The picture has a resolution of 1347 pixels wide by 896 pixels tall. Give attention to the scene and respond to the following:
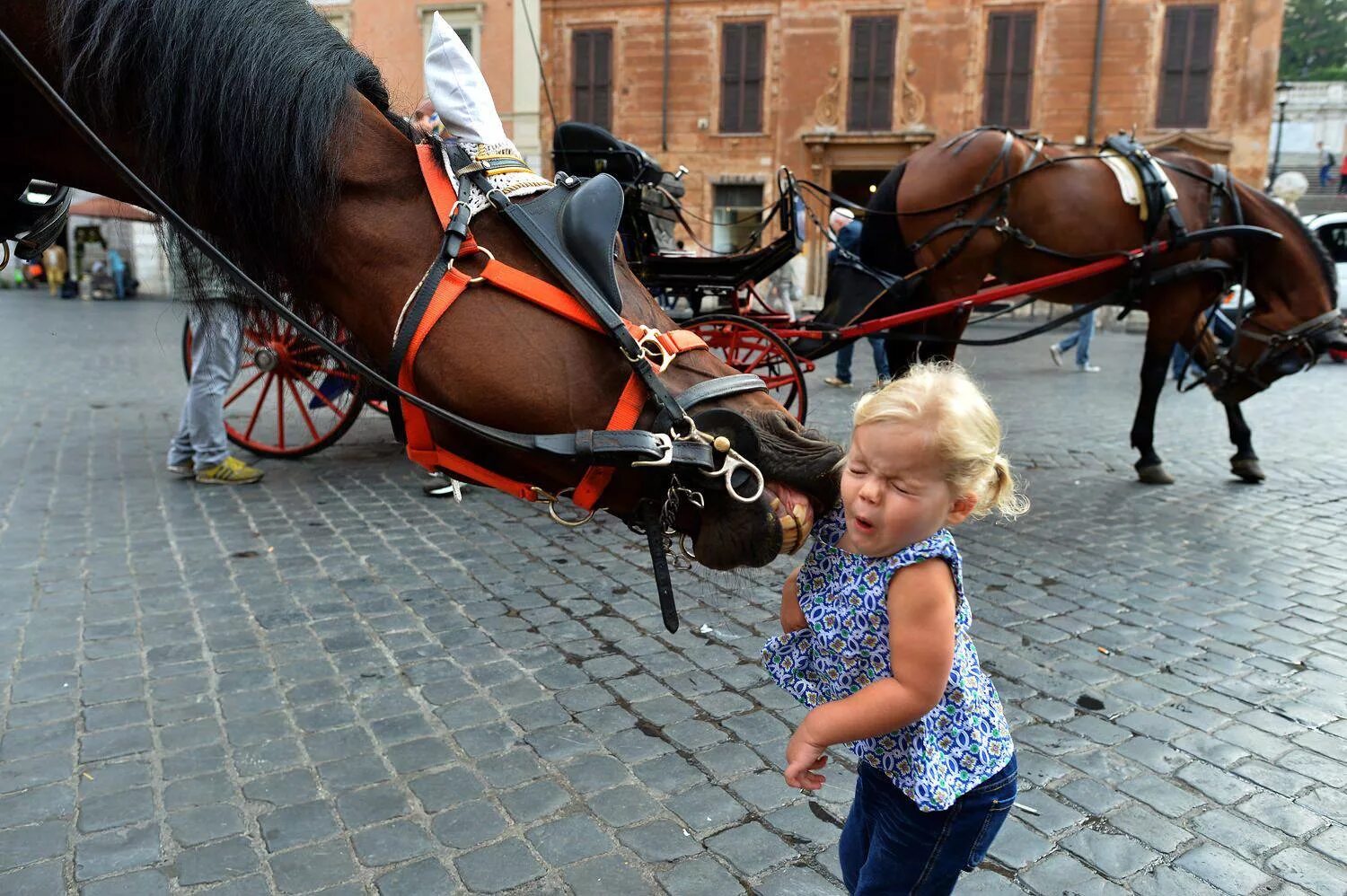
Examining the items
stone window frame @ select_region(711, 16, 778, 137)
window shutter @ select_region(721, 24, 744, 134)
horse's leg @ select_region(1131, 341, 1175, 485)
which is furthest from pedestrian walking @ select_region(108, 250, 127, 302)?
horse's leg @ select_region(1131, 341, 1175, 485)

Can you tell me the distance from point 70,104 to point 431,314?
0.74 m

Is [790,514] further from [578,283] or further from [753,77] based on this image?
[753,77]

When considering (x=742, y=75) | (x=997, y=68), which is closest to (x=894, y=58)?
(x=997, y=68)

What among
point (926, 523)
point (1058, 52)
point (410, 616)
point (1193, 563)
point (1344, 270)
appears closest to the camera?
point (926, 523)

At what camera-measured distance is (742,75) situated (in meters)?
22.9

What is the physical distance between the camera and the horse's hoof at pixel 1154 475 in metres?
5.81

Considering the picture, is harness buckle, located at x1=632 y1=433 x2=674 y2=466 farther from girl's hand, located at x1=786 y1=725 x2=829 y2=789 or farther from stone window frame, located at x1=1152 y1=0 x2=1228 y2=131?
stone window frame, located at x1=1152 y1=0 x2=1228 y2=131

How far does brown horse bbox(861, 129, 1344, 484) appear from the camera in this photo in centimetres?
550

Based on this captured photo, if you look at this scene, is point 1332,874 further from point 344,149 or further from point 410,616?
point 410,616

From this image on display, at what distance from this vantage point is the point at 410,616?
347 cm

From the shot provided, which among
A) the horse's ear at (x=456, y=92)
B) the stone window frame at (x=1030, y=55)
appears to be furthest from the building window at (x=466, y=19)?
the horse's ear at (x=456, y=92)

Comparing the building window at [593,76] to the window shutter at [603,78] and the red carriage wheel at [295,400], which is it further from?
the red carriage wheel at [295,400]

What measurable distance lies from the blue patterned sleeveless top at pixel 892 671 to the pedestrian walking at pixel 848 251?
1.99 meters

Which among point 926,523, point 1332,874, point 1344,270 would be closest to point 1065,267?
point 1332,874
